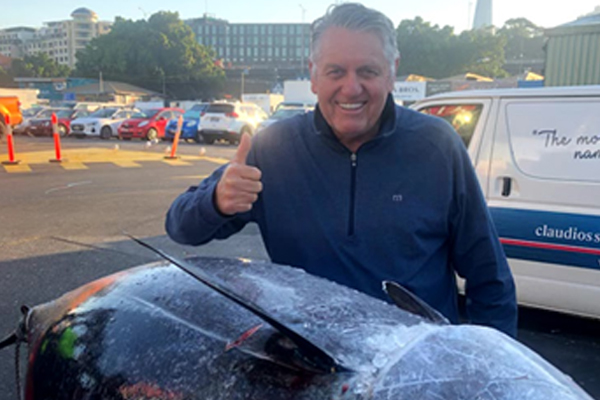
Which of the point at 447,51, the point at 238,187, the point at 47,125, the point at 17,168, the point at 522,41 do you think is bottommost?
the point at 17,168

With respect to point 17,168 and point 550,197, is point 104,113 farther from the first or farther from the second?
point 550,197

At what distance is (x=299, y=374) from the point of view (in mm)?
959

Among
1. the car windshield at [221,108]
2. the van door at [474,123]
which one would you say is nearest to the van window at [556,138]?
the van door at [474,123]

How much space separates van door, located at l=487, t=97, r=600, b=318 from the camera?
3.79m

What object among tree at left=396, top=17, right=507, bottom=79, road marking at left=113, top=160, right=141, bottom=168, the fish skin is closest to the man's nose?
the fish skin

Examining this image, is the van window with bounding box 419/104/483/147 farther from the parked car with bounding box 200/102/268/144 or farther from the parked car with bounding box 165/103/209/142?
the parked car with bounding box 165/103/209/142

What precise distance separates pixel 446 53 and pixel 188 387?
7607 cm

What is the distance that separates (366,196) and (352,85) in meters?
0.35

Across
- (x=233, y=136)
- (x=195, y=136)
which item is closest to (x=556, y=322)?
(x=233, y=136)

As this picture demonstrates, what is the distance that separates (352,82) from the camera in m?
1.67

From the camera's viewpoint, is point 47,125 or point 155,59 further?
point 155,59

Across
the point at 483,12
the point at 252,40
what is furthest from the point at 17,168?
the point at 483,12

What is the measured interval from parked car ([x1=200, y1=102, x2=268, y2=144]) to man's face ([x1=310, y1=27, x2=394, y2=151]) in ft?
64.8

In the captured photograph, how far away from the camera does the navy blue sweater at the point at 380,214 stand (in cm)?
164
